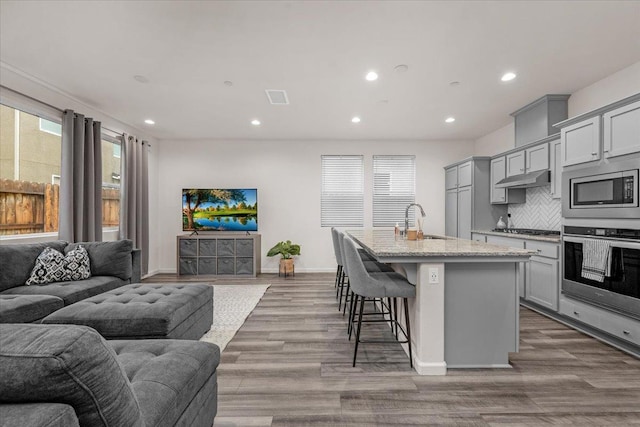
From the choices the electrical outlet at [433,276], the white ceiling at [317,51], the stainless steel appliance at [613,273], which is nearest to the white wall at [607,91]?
the white ceiling at [317,51]

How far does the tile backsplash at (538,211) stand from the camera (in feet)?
13.7

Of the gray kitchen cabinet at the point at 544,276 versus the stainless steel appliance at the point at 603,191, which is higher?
the stainless steel appliance at the point at 603,191

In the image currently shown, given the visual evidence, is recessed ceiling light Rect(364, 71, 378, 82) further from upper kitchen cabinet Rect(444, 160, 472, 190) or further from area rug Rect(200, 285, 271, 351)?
area rug Rect(200, 285, 271, 351)

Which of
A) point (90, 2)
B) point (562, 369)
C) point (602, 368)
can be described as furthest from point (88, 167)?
point (602, 368)

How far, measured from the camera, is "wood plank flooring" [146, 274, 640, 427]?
70.2 inches

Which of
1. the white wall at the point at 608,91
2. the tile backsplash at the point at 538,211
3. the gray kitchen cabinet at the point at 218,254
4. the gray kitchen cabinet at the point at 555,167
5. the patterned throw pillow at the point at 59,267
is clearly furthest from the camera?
the gray kitchen cabinet at the point at 218,254

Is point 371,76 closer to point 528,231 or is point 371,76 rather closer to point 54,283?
point 528,231

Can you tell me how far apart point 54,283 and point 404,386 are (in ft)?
11.1

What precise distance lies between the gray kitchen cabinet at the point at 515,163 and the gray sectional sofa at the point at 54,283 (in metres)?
5.13

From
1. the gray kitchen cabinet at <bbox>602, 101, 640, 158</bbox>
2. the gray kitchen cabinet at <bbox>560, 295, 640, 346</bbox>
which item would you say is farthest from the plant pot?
the gray kitchen cabinet at <bbox>602, 101, 640, 158</bbox>

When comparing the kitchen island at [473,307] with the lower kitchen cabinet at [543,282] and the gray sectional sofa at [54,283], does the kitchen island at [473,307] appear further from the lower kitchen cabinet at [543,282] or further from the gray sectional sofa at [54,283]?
the gray sectional sofa at [54,283]

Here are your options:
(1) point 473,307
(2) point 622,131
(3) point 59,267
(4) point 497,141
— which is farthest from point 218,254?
(2) point 622,131

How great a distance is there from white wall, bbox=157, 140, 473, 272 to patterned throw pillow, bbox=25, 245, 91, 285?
9.60 feet

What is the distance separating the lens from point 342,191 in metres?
6.33
